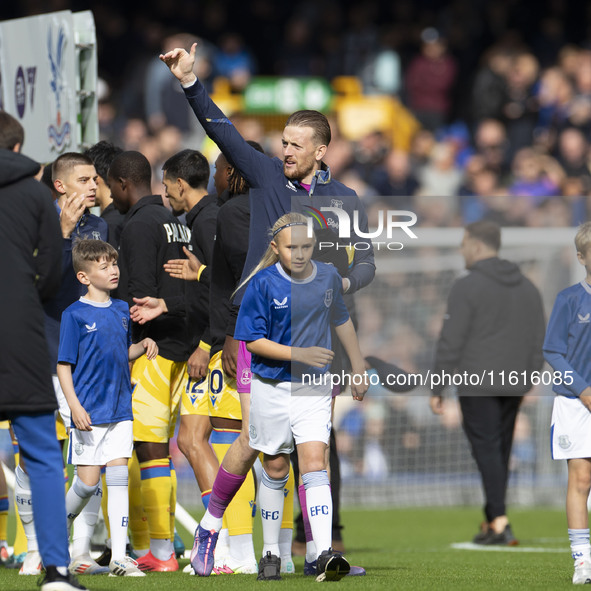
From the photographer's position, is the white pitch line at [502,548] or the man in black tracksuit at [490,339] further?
the man in black tracksuit at [490,339]

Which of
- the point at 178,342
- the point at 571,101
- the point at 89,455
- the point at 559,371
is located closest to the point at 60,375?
the point at 89,455

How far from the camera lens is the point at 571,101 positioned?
60.2ft

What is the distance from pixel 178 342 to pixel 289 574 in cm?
167

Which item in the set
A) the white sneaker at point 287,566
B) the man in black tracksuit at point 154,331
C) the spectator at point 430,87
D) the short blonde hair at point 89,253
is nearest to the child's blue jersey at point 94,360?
the short blonde hair at point 89,253

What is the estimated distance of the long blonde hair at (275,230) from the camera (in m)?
6.34

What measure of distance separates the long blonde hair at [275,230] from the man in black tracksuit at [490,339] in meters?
3.27

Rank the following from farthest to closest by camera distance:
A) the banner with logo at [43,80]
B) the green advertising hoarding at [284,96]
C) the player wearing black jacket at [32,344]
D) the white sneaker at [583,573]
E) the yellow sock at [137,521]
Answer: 1. the green advertising hoarding at [284,96]
2. the banner with logo at [43,80]
3. the yellow sock at [137,521]
4. the white sneaker at [583,573]
5. the player wearing black jacket at [32,344]

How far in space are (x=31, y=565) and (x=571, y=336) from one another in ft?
10.3

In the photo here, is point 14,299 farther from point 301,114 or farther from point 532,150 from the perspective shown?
point 532,150

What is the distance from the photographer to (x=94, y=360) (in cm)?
684

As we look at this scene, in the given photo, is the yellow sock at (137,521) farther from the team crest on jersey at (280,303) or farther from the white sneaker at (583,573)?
the white sneaker at (583,573)

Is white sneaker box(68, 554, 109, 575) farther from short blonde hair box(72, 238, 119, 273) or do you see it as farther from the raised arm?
the raised arm

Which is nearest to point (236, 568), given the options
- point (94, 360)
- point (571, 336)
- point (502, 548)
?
point (94, 360)

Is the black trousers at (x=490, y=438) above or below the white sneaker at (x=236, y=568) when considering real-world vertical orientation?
above
